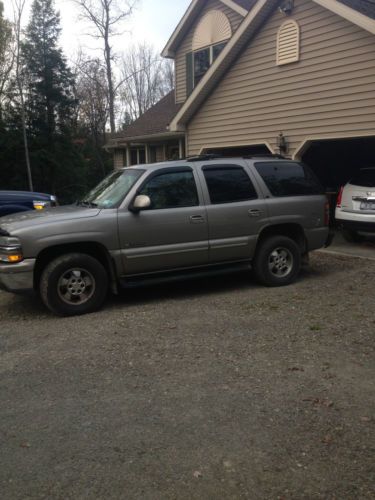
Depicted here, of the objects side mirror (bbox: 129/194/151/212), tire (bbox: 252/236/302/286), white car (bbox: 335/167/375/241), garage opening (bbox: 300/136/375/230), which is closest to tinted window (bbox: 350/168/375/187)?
white car (bbox: 335/167/375/241)

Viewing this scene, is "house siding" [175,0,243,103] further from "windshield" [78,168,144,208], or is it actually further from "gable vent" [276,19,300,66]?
"windshield" [78,168,144,208]

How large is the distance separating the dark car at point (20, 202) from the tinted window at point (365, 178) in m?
6.25

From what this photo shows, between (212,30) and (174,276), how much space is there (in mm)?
12325

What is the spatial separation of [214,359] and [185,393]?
0.72m

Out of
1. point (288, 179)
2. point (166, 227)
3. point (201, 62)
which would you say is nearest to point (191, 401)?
point (166, 227)

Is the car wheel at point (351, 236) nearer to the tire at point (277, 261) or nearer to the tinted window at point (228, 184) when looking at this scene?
the tire at point (277, 261)

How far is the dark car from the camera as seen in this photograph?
9102mm

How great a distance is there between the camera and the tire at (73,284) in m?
5.88

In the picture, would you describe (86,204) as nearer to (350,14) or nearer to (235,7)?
(350,14)

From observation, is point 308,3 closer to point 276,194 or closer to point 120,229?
point 276,194

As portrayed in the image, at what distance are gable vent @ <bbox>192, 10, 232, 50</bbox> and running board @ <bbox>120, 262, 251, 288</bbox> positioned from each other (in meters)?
11.0

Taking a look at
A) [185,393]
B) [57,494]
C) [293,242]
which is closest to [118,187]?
[293,242]

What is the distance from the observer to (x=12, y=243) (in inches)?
226

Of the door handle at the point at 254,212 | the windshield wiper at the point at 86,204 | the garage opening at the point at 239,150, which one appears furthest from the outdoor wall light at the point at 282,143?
the windshield wiper at the point at 86,204
